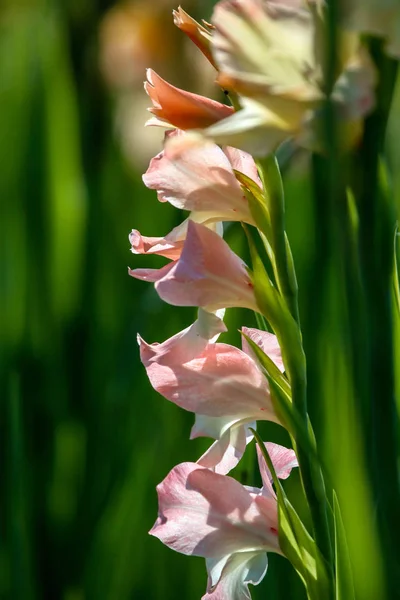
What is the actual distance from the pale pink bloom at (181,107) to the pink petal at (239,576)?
181mm

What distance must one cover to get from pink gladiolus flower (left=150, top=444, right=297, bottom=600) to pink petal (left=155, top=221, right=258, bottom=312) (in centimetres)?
7

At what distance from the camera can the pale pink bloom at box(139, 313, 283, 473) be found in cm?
38

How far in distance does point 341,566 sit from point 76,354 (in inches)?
24.0

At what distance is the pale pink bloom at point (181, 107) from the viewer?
357 millimetres

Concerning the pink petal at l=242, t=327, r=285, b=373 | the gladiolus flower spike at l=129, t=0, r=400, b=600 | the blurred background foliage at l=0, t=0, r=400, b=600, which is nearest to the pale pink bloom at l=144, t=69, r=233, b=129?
the gladiolus flower spike at l=129, t=0, r=400, b=600

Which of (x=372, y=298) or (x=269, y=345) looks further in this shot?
(x=269, y=345)

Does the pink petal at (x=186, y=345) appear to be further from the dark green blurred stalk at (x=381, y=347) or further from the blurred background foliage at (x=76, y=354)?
the blurred background foliage at (x=76, y=354)

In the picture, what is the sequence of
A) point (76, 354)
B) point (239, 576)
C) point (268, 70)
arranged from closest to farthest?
point (268, 70) < point (239, 576) < point (76, 354)

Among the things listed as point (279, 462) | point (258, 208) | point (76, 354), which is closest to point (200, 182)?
point (258, 208)

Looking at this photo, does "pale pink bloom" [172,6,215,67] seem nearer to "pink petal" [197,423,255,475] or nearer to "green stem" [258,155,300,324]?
"green stem" [258,155,300,324]

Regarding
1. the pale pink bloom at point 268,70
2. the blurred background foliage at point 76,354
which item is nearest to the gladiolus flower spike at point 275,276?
the pale pink bloom at point 268,70

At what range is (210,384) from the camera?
1.29 ft

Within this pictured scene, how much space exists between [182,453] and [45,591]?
0.60 ft

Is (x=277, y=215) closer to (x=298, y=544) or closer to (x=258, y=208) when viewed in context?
(x=258, y=208)
